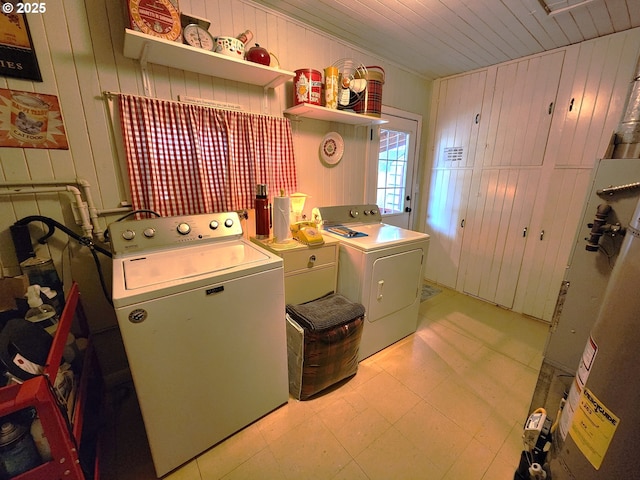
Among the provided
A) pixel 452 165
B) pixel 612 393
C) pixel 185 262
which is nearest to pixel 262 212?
pixel 185 262

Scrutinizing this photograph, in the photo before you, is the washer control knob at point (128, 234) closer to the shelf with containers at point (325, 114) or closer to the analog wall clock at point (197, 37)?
the analog wall clock at point (197, 37)

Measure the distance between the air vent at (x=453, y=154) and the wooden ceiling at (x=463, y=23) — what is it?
88 centimetres

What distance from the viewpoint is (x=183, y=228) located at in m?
1.51

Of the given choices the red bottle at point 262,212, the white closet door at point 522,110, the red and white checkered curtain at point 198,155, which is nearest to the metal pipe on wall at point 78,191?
the red and white checkered curtain at point 198,155

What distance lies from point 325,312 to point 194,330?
2.58 feet

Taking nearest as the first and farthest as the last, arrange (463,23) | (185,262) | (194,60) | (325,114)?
(185,262) < (194,60) < (463,23) < (325,114)

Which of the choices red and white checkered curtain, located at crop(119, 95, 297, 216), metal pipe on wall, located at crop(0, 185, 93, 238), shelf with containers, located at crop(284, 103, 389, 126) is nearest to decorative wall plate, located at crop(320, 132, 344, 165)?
shelf with containers, located at crop(284, 103, 389, 126)

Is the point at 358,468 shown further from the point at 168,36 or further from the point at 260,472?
the point at 168,36

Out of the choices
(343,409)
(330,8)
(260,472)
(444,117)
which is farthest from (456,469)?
(444,117)

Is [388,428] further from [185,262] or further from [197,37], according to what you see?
[197,37]

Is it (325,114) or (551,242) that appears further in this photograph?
(551,242)

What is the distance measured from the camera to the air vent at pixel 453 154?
3.01m

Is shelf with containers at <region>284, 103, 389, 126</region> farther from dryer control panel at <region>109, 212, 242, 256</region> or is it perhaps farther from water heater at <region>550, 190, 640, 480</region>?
water heater at <region>550, 190, 640, 480</region>

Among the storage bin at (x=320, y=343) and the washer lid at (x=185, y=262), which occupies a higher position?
the washer lid at (x=185, y=262)
